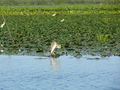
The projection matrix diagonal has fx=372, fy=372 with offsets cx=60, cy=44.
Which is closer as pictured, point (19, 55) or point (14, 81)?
point (14, 81)

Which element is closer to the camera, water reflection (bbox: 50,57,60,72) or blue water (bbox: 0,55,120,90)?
blue water (bbox: 0,55,120,90)

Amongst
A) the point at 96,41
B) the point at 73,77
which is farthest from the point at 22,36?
the point at 73,77

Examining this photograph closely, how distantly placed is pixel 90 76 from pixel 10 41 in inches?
214

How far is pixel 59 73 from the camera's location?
753 centimetres

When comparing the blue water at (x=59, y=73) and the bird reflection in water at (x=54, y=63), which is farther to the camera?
the bird reflection in water at (x=54, y=63)

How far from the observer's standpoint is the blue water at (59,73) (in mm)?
6476

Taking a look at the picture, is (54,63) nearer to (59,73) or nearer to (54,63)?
(54,63)

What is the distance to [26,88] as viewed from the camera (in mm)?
6289

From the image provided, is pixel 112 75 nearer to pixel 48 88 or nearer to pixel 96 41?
pixel 48 88

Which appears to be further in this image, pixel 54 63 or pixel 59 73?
pixel 54 63

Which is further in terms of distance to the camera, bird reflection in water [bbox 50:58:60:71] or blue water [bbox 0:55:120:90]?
bird reflection in water [bbox 50:58:60:71]

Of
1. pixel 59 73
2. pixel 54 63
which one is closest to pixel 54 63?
pixel 54 63

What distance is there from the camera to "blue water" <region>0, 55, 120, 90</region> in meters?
6.48

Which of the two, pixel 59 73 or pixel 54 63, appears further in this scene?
pixel 54 63
